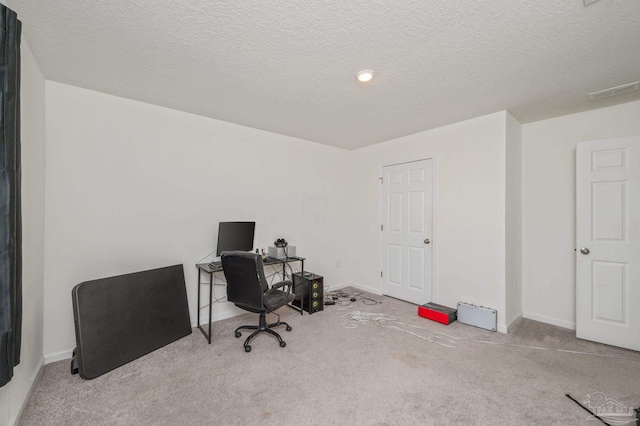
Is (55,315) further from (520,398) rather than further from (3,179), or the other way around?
(520,398)

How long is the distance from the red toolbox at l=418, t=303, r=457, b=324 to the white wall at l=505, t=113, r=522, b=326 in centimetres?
59

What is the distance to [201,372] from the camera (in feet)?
7.57

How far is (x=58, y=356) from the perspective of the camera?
2453mm

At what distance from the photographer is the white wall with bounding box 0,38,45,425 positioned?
1.84m

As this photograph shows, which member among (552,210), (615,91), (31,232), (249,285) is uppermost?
(615,91)

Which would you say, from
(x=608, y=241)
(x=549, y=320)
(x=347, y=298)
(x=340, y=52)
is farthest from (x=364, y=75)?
(x=549, y=320)

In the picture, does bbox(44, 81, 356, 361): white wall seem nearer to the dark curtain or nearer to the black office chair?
the black office chair

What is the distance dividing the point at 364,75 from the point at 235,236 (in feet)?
7.45

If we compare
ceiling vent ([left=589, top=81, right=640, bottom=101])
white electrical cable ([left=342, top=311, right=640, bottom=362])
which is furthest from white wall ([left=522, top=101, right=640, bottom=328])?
white electrical cable ([left=342, top=311, right=640, bottom=362])

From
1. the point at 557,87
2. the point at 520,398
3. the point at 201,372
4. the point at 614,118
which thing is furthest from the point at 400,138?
the point at 201,372

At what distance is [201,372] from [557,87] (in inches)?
161

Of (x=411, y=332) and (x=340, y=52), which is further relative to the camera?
(x=411, y=332)

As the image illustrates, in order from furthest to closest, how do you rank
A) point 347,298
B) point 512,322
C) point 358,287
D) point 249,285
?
point 358,287
point 347,298
point 512,322
point 249,285

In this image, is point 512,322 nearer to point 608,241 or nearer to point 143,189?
point 608,241
